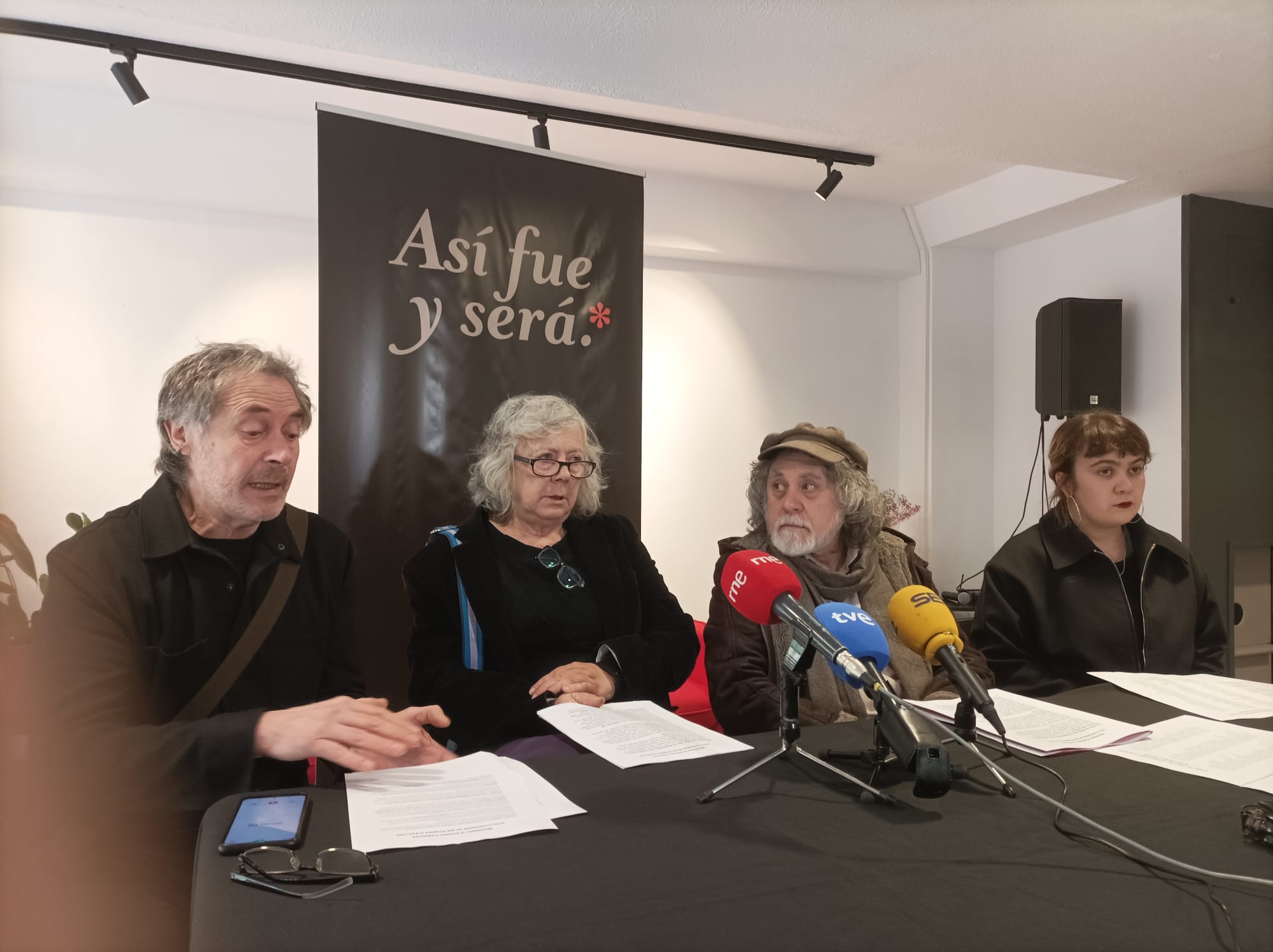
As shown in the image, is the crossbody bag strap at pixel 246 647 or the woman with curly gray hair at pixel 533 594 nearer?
the crossbody bag strap at pixel 246 647

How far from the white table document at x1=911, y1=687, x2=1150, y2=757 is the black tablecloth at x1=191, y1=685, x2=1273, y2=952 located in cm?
17

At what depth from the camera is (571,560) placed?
2.40 meters

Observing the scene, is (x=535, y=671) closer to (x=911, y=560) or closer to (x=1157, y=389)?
(x=911, y=560)

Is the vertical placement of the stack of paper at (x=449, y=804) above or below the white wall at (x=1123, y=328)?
below

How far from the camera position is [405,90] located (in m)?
3.52

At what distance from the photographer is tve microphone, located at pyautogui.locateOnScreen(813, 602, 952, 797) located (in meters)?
0.92

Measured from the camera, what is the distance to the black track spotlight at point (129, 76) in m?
3.13

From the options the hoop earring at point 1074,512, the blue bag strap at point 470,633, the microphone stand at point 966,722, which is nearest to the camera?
the microphone stand at point 966,722

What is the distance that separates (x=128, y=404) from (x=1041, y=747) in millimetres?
3862

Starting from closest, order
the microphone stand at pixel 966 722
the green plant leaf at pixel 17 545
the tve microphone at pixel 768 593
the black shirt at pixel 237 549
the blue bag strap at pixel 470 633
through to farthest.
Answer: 1. the tve microphone at pixel 768 593
2. the microphone stand at pixel 966 722
3. the black shirt at pixel 237 549
4. the blue bag strap at pixel 470 633
5. the green plant leaf at pixel 17 545

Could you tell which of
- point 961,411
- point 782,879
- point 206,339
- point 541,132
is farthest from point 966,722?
point 961,411

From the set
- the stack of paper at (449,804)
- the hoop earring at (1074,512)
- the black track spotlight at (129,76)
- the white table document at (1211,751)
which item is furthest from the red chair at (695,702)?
the black track spotlight at (129,76)

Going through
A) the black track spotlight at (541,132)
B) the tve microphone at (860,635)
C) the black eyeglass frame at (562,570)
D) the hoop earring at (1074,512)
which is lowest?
the black eyeglass frame at (562,570)

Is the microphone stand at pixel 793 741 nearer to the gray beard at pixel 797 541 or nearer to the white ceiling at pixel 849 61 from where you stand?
the gray beard at pixel 797 541
